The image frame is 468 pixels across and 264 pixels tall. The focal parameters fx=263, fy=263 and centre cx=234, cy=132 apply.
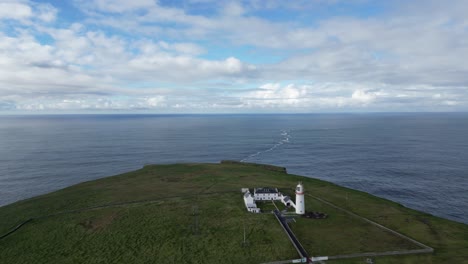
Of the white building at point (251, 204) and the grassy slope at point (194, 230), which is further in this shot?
the white building at point (251, 204)

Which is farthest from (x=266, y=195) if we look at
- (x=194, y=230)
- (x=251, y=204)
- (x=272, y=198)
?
(x=194, y=230)

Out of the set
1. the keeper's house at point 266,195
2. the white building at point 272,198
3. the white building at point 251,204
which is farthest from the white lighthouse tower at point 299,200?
the keeper's house at point 266,195

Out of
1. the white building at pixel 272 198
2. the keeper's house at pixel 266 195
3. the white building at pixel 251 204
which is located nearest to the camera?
the white building at pixel 272 198

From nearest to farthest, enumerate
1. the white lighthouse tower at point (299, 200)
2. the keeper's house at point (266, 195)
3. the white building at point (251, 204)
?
the white lighthouse tower at point (299, 200)
the white building at point (251, 204)
the keeper's house at point (266, 195)

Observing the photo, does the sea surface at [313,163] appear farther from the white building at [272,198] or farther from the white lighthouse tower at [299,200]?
the white lighthouse tower at [299,200]

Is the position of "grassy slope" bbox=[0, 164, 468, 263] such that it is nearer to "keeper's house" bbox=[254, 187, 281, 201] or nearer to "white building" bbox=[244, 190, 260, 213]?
"white building" bbox=[244, 190, 260, 213]

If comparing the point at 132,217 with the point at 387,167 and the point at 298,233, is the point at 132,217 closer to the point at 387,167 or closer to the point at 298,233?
the point at 298,233

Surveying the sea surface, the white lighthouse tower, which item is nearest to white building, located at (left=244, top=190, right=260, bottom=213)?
the white lighthouse tower

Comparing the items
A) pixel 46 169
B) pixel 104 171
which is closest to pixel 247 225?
pixel 104 171

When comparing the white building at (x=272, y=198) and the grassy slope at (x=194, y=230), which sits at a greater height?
the white building at (x=272, y=198)
